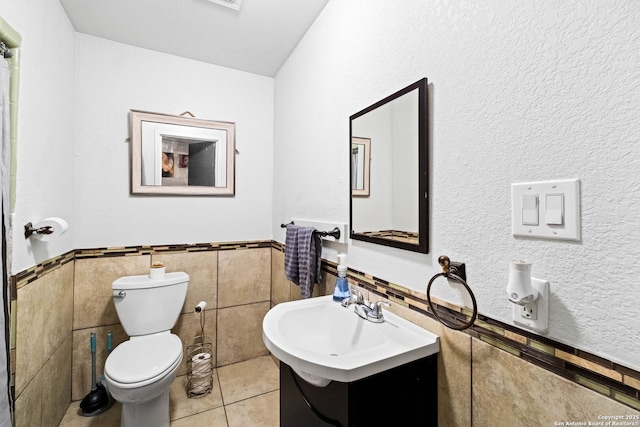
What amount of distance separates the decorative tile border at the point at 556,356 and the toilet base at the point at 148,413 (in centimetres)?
155

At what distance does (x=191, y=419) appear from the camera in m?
1.67

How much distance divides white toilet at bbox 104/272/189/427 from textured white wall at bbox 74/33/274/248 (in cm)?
36

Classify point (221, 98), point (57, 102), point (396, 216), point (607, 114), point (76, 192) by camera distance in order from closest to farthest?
1. point (607, 114)
2. point (396, 216)
3. point (57, 102)
4. point (76, 192)
5. point (221, 98)

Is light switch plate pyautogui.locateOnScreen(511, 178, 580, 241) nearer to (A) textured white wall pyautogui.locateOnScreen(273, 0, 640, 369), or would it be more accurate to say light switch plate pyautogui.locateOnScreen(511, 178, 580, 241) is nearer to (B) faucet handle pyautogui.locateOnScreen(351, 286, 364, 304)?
(A) textured white wall pyautogui.locateOnScreen(273, 0, 640, 369)

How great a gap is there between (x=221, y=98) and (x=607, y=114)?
2266 millimetres

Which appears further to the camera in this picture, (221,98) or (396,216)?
(221,98)

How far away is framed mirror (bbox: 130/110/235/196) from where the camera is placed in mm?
1974

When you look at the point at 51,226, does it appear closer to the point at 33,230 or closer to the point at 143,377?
the point at 33,230

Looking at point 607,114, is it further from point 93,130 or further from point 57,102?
point 93,130

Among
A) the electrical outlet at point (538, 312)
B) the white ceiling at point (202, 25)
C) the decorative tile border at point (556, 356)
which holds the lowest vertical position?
the decorative tile border at point (556, 356)

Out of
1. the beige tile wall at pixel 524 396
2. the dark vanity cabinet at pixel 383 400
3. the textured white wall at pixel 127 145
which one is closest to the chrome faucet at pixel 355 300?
the dark vanity cabinet at pixel 383 400

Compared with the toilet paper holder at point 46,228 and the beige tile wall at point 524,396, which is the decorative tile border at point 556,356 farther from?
the toilet paper holder at point 46,228

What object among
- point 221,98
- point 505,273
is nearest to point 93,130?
point 221,98

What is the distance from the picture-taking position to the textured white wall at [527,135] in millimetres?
529
